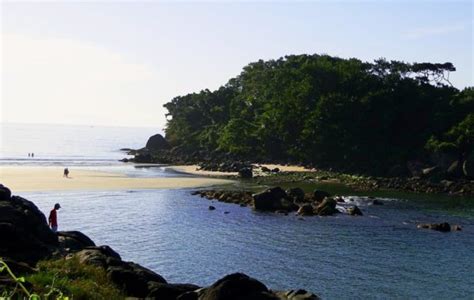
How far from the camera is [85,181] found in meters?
75.6

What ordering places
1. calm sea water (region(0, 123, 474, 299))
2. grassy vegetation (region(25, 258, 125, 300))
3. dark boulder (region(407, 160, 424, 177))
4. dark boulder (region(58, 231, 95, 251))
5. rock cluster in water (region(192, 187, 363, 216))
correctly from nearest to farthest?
1. grassy vegetation (region(25, 258, 125, 300))
2. dark boulder (region(58, 231, 95, 251))
3. calm sea water (region(0, 123, 474, 299))
4. rock cluster in water (region(192, 187, 363, 216))
5. dark boulder (region(407, 160, 424, 177))

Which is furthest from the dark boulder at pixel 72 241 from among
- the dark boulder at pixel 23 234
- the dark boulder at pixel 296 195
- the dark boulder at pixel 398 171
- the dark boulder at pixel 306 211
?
the dark boulder at pixel 398 171

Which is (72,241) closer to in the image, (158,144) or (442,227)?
(442,227)

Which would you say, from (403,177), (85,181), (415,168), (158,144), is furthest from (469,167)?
(158,144)

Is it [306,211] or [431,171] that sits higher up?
[431,171]

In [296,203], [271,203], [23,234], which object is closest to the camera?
[23,234]

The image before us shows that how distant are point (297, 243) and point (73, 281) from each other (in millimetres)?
25068

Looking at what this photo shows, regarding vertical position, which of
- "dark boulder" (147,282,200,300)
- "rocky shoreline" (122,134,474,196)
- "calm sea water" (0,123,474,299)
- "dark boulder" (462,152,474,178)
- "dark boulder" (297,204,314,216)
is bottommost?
"calm sea water" (0,123,474,299)

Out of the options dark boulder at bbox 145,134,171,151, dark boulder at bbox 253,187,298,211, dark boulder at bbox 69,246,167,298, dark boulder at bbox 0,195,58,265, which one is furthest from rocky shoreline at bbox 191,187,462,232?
dark boulder at bbox 145,134,171,151

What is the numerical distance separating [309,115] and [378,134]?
13869mm

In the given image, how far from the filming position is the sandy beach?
6881 cm

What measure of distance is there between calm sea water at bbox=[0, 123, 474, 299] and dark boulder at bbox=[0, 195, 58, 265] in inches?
313

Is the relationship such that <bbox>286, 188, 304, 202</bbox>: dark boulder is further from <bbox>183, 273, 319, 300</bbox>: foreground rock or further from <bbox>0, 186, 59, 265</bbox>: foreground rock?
<bbox>183, 273, 319, 300</bbox>: foreground rock

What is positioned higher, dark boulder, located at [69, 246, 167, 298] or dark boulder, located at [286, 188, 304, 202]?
dark boulder, located at [286, 188, 304, 202]
